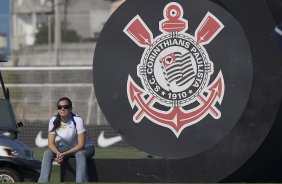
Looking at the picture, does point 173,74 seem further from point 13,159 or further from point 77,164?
point 13,159

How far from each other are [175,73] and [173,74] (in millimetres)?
28

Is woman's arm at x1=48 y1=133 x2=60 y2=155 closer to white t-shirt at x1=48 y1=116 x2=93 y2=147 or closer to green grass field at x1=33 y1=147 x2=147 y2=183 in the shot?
white t-shirt at x1=48 y1=116 x2=93 y2=147

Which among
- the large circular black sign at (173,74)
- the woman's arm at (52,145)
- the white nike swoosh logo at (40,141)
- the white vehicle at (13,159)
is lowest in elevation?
the white nike swoosh logo at (40,141)

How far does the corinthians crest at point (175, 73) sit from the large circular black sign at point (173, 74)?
1 centimetres

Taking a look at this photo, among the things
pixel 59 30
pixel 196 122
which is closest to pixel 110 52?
pixel 196 122

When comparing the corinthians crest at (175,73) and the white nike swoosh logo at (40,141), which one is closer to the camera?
the corinthians crest at (175,73)

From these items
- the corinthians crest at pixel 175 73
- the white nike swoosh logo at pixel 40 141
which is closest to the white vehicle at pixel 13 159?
the corinthians crest at pixel 175 73

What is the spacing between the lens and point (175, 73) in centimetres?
1133

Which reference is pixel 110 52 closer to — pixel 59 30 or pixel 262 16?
pixel 262 16

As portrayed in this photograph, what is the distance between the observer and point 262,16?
11031 millimetres

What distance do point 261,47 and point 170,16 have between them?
1.05 m

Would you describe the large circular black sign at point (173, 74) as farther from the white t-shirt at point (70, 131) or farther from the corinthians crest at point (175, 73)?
the white t-shirt at point (70, 131)

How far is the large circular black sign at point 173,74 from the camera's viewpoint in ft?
36.7

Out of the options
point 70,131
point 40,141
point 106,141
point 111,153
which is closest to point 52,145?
point 70,131
